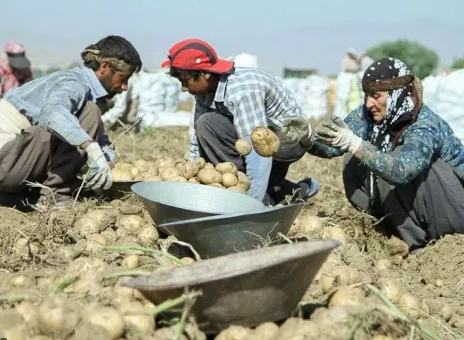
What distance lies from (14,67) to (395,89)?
573 cm

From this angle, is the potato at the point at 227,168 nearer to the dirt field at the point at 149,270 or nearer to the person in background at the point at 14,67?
the dirt field at the point at 149,270

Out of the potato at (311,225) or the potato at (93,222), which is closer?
the potato at (93,222)

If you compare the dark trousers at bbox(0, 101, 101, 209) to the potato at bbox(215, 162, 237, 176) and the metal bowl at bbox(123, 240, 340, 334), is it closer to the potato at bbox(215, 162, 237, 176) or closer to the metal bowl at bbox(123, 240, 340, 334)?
the potato at bbox(215, 162, 237, 176)

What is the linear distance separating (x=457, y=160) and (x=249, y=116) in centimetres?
128

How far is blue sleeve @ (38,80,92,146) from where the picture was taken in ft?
12.7

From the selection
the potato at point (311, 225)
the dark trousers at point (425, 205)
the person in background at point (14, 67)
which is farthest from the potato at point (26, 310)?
the person in background at point (14, 67)

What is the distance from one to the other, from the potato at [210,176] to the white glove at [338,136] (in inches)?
27.0

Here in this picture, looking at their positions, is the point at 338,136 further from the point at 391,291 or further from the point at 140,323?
the point at 140,323

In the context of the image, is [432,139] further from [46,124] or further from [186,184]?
[46,124]

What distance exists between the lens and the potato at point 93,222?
3500 millimetres

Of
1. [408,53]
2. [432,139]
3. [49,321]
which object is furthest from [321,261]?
[408,53]

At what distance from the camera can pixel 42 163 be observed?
4.17 meters

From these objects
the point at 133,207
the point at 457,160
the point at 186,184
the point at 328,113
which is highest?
the point at 457,160

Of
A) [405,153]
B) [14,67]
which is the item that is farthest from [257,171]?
[14,67]
